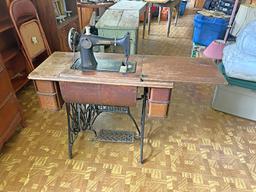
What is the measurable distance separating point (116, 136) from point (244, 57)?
49.3 inches

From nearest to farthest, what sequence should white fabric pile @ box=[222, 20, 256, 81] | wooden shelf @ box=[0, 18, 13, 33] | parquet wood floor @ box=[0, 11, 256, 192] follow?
parquet wood floor @ box=[0, 11, 256, 192], white fabric pile @ box=[222, 20, 256, 81], wooden shelf @ box=[0, 18, 13, 33]

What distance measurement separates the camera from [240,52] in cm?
182

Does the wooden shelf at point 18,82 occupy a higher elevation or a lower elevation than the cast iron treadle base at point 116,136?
higher

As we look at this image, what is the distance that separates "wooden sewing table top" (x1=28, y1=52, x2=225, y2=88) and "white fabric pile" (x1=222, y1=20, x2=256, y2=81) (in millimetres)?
579

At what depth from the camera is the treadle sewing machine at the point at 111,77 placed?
1202 mm

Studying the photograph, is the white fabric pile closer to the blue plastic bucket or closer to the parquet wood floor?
the parquet wood floor

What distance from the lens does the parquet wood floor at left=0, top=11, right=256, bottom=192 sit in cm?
151

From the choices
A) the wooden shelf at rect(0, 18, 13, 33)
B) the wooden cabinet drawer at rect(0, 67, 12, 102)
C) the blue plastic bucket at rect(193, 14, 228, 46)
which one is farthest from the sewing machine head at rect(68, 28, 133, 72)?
the blue plastic bucket at rect(193, 14, 228, 46)

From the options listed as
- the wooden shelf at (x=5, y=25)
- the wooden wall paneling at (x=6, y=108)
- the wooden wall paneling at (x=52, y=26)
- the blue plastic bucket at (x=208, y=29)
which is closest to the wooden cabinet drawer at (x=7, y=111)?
the wooden wall paneling at (x=6, y=108)

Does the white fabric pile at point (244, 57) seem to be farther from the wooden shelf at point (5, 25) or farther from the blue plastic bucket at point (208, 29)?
the wooden shelf at point (5, 25)

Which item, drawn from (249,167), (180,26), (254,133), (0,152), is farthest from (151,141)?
(180,26)

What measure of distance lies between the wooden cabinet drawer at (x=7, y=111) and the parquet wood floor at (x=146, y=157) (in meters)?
0.22

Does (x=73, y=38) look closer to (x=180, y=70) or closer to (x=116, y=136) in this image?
(x=180, y=70)

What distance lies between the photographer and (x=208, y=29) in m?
3.47
